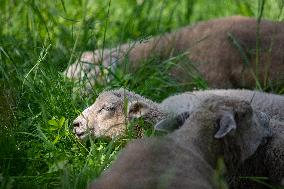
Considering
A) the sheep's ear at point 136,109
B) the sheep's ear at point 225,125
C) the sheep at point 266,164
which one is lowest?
the sheep at point 266,164

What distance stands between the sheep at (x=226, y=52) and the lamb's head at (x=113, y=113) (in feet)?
4.32

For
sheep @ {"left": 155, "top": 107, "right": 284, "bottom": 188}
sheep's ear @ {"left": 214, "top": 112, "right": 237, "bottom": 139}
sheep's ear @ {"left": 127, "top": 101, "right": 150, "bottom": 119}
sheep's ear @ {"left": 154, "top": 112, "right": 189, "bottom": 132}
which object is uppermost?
sheep's ear @ {"left": 214, "top": 112, "right": 237, "bottom": 139}

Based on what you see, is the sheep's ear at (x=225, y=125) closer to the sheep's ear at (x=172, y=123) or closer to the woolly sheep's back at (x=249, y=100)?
the sheep's ear at (x=172, y=123)

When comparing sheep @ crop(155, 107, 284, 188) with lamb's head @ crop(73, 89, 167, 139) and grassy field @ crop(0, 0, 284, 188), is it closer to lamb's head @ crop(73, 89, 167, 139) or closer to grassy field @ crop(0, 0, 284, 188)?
grassy field @ crop(0, 0, 284, 188)

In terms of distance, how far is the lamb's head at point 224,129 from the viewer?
16.4ft

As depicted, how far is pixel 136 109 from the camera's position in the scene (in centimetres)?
627

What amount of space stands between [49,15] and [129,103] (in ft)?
6.09

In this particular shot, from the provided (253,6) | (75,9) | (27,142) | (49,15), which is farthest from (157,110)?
(253,6)

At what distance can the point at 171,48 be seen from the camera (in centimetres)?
832

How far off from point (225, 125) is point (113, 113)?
5.42ft

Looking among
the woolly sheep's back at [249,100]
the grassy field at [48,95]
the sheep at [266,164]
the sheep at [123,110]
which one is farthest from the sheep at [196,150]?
the woolly sheep's back at [249,100]

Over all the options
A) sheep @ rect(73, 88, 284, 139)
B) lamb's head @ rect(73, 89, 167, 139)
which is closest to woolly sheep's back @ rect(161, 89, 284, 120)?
sheep @ rect(73, 88, 284, 139)

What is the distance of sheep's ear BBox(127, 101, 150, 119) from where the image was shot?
624cm

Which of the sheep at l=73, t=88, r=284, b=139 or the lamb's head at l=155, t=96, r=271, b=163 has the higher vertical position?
the lamb's head at l=155, t=96, r=271, b=163
